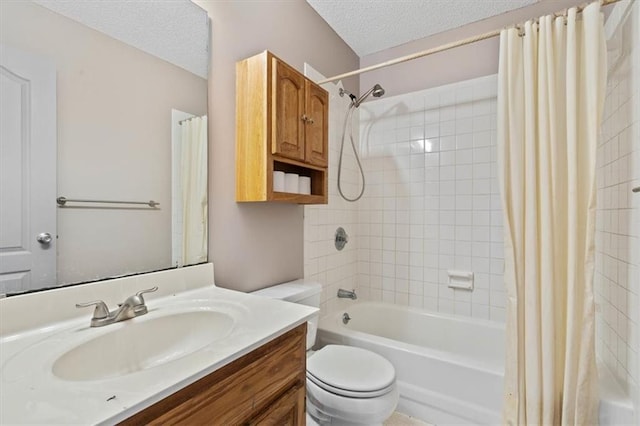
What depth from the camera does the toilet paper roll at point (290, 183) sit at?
58.8 inches

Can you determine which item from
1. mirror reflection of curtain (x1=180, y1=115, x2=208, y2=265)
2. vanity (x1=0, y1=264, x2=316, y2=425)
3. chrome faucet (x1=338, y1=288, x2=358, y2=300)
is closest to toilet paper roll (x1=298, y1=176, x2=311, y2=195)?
mirror reflection of curtain (x1=180, y1=115, x2=208, y2=265)

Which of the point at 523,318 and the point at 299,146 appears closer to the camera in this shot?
the point at 523,318

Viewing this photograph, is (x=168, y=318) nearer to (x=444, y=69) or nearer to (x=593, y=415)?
(x=593, y=415)

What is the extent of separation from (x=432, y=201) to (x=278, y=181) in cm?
133

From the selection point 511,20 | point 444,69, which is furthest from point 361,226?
point 511,20

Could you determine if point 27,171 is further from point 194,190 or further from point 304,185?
point 304,185

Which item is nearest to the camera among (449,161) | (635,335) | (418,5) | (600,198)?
(635,335)

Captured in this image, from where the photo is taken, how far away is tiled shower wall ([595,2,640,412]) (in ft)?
3.76

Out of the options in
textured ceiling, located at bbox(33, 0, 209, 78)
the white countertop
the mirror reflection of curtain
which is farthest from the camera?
the mirror reflection of curtain

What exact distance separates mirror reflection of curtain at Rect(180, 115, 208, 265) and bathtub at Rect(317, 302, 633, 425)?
97 centimetres

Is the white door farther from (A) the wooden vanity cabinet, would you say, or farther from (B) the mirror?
(A) the wooden vanity cabinet

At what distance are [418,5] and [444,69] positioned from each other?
50 cm

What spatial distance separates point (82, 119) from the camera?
0.94m

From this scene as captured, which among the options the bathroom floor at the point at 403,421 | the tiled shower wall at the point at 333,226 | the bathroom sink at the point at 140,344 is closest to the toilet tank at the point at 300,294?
the tiled shower wall at the point at 333,226
